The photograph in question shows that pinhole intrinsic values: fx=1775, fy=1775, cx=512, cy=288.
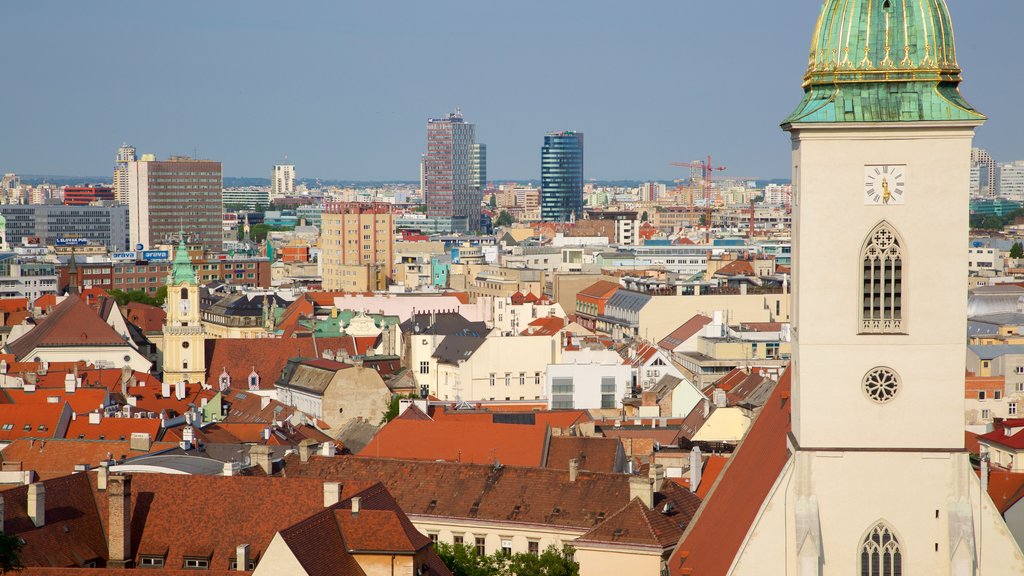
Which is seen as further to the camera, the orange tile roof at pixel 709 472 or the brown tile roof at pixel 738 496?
the orange tile roof at pixel 709 472

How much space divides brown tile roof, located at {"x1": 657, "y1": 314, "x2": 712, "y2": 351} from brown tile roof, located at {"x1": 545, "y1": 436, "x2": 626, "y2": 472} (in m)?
53.4

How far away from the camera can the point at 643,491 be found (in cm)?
5003

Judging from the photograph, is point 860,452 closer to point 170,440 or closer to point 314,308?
point 170,440

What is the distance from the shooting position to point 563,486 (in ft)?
182

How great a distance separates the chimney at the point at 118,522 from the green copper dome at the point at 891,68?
20.1 m

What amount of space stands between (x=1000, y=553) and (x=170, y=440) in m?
43.9

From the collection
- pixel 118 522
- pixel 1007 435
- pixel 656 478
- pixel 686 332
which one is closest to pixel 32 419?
pixel 118 522

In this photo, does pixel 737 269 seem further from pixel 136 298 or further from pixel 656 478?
pixel 656 478

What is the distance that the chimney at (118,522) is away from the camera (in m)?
44.8

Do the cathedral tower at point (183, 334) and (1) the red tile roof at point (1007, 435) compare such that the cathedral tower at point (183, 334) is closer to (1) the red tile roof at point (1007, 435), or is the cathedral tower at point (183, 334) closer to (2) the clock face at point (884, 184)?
(1) the red tile roof at point (1007, 435)

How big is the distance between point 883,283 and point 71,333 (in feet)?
299

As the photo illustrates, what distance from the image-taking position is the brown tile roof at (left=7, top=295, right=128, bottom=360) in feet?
385

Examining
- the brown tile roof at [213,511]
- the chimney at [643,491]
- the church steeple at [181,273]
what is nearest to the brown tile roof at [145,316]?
the church steeple at [181,273]

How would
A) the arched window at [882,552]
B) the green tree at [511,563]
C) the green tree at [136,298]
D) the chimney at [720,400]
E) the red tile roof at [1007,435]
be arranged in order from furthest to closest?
1. the green tree at [136,298]
2. the chimney at [720,400]
3. the red tile roof at [1007,435]
4. the green tree at [511,563]
5. the arched window at [882,552]
